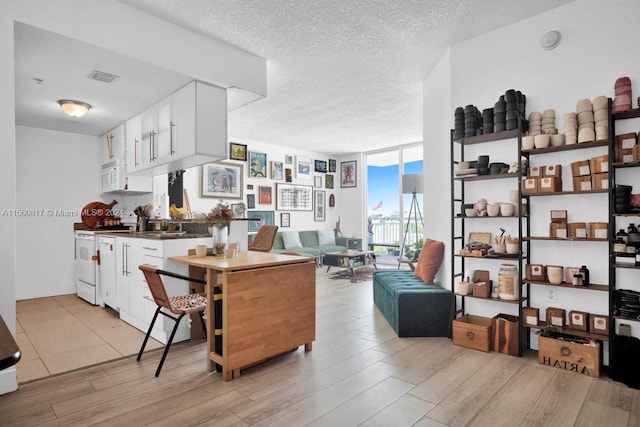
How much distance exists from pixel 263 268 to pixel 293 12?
2096mm

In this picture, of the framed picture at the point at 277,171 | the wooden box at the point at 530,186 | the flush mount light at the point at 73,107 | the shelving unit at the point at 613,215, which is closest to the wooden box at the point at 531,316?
the shelving unit at the point at 613,215

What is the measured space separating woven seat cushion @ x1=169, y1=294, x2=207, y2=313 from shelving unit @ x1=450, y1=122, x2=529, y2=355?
2.23 metres

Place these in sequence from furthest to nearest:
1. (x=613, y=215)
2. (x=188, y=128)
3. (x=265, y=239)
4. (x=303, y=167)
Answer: (x=303, y=167) → (x=265, y=239) → (x=188, y=128) → (x=613, y=215)

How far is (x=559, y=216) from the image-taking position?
9.49 feet

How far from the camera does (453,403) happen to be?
221 cm

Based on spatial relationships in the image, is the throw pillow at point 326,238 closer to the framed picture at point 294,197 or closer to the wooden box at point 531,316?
the framed picture at point 294,197

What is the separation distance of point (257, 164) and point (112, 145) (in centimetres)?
299

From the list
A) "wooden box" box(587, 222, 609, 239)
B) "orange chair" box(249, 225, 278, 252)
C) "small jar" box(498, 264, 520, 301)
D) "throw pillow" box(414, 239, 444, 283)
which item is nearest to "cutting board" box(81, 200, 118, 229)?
"orange chair" box(249, 225, 278, 252)

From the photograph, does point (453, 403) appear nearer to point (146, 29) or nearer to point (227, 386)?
point (227, 386)

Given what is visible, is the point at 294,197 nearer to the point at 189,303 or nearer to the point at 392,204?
the point at 392,204

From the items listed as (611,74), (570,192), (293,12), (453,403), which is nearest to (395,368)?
(453,403)

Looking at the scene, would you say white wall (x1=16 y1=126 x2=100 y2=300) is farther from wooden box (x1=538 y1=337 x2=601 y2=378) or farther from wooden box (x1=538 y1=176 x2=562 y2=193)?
wooden box (x1=538 y1=337 x2=601 y2=378)

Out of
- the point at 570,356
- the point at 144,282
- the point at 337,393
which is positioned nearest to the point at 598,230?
the point at 570,356

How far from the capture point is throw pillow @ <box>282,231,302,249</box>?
773 centimetres
